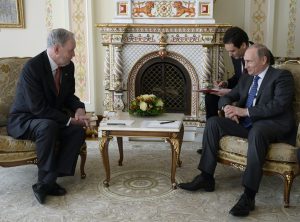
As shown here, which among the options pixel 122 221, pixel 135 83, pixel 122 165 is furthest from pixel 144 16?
pixel 122 221

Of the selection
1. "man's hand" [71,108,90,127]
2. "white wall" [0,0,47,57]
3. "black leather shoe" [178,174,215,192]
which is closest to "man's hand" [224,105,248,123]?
"black leather shoe" [178,174,215,192]

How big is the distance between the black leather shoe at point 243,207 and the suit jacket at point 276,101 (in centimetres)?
60

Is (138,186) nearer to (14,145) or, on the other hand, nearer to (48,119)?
(48,119)

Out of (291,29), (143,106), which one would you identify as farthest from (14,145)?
(291,29)

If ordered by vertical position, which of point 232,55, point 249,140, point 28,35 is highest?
point 28,35

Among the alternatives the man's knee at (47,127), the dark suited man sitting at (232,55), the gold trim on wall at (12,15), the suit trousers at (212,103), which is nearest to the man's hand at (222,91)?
the dark suited man sitting at (232,55)

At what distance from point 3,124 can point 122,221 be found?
1.51m

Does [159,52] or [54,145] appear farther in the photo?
[159,52]

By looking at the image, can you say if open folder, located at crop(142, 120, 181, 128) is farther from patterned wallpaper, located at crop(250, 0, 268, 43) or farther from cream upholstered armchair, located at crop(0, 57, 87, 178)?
patterned wallpaper, located at crop(250, 0, 268, 43)

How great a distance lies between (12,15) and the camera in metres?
4.96

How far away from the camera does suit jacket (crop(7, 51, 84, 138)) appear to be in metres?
2.99

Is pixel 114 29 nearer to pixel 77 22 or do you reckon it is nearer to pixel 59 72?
pixel 77 22

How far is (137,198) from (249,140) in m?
0.96

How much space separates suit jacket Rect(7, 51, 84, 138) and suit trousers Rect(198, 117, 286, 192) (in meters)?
1.17
